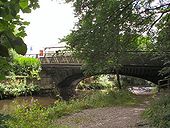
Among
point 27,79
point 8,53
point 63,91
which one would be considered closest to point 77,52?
point 8,53

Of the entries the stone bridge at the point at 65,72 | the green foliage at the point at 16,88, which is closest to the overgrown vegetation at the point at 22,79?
the green foliage at the point at 16,88

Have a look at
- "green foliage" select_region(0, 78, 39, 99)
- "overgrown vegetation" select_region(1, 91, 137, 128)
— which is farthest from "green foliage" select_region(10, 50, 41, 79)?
"overgrown vegetation" select_region(1, 91, 137, 128)

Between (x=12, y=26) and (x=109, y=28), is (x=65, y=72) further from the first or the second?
(x=12, y=26)

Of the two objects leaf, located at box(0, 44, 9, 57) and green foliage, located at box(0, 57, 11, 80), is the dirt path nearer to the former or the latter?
green foliage, located at box(0, 57, 11, 80)

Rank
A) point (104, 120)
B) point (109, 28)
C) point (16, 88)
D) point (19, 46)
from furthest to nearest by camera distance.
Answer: point (16, 88) < point (104, 120) < point (109, 28) < point (19, 46)

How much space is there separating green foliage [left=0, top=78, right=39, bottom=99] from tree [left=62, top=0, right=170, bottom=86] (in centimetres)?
1453

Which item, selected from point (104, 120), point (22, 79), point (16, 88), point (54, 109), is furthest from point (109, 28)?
point (22, 79)

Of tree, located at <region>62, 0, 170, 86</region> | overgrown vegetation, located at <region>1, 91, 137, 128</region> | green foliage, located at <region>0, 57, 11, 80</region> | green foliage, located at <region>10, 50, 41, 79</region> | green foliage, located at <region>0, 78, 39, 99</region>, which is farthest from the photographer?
green foliage, located at <region>10, 50, 41, 79</region>

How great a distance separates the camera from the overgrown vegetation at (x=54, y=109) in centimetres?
870

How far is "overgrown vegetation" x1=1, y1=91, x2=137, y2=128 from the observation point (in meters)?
8.70

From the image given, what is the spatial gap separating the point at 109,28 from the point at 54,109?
203 inches

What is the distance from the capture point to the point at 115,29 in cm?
945

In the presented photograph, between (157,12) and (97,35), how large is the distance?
2.32 metres

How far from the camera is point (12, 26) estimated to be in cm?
144
